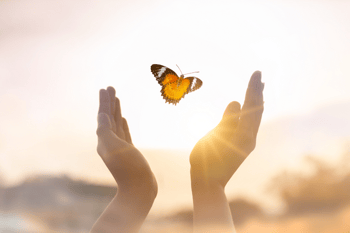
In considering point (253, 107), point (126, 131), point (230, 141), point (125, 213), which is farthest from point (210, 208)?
point (126, 131)

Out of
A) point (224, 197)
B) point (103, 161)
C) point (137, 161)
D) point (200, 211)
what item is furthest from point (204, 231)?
point (103, 161)

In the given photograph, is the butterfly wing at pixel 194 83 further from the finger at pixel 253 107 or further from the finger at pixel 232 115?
the finger at pixel 253 107

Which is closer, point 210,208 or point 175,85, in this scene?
point 210,208

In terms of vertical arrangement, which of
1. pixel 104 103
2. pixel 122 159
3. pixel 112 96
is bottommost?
pixel 122 159

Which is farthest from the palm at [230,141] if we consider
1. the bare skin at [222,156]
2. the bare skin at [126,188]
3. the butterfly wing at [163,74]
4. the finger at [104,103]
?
the finger at [104,103]

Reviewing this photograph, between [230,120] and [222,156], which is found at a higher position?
[230,120]

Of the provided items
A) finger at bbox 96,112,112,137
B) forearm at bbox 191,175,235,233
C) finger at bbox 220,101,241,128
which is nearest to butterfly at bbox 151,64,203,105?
finger at bbox 220,101,241,128

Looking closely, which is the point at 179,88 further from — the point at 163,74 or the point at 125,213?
A: the point at 125,213
